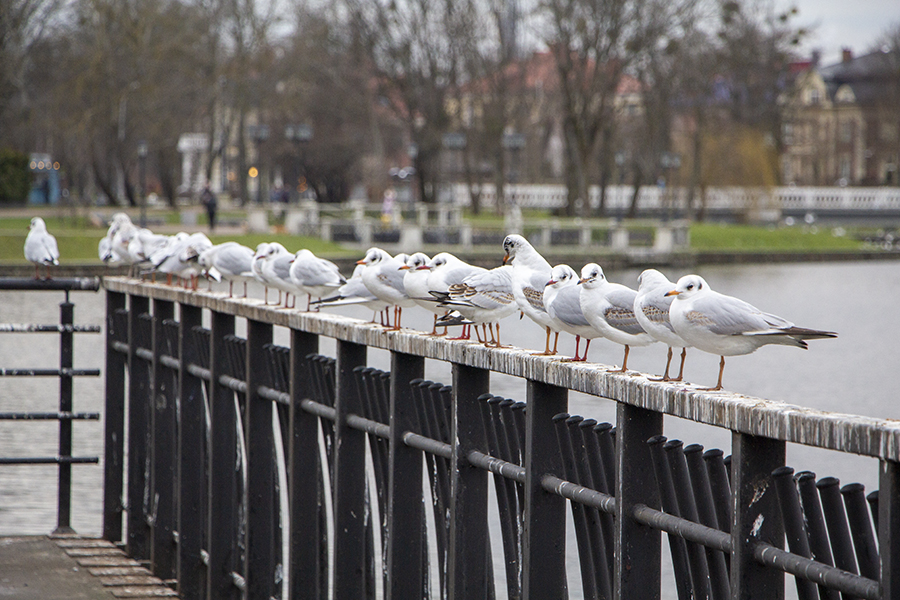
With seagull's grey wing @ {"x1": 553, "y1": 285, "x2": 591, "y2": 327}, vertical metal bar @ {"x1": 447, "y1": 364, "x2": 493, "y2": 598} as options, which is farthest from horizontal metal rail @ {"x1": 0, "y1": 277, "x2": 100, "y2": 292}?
seagull's grey wing @ {"x1": 553, "y1": 285, "x2": 591, "y2": 327}

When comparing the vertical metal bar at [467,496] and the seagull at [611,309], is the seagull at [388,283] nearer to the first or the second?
the vertical metal bar at [467,496]

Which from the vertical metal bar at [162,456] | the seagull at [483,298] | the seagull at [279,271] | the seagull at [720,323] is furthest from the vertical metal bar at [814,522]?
the vertical metal bar at [162,456]

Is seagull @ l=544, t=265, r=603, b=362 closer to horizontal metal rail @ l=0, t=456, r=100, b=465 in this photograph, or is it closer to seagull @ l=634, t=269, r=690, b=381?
seagull @ l=634, t=269, r=690, b=381

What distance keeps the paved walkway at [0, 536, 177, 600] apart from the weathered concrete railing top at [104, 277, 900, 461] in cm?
189

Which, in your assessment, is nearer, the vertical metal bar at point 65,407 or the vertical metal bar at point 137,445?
the vertical metal bar at point 65,407

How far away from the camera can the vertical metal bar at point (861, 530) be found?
2.67m

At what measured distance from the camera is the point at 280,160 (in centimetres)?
8044

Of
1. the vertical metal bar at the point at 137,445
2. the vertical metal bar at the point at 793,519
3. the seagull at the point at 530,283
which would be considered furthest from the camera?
the vertical metal bar at the point at 137,445

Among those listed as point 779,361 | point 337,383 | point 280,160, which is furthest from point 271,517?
point 280,160

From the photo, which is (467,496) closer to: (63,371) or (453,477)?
(453,477)

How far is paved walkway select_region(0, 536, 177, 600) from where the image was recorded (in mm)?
5891

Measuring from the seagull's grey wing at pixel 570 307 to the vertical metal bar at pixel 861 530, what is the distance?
1352 millimetres

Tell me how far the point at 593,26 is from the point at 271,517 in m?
44.5

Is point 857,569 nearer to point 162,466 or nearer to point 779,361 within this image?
point 162,466
